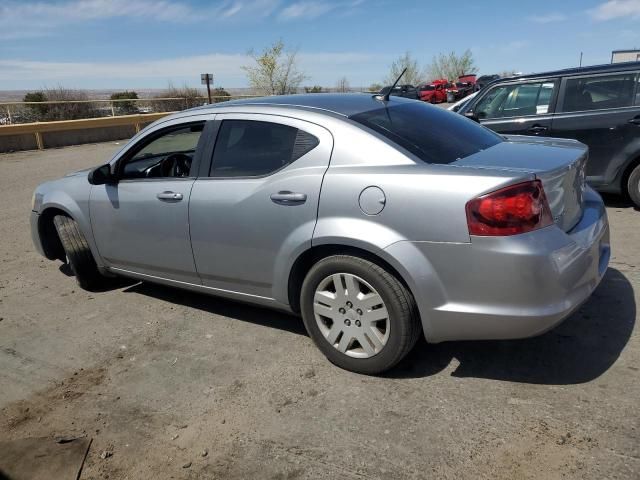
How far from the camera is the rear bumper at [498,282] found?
101 inches

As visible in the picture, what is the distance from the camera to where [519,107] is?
6.92m

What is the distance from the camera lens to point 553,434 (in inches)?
98.8

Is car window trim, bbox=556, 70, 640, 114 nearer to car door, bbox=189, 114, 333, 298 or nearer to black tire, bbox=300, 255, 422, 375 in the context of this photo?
car door, bbox=189, 114, 333, 298

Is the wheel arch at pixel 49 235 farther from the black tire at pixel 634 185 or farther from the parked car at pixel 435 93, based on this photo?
the parked car at pixel 435 93

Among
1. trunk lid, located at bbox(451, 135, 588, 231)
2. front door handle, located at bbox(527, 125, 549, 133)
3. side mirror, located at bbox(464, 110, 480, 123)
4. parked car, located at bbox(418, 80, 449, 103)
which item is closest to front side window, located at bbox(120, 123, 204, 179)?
trunk lid, located at bbox(451, 135, 588, 231)

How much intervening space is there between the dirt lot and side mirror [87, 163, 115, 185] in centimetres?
106

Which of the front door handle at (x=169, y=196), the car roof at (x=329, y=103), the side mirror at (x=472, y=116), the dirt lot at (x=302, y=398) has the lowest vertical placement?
the dirt lot at (x=302, y=398)

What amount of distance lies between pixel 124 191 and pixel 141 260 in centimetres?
55

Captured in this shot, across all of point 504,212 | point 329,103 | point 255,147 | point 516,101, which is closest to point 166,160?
point 255,147

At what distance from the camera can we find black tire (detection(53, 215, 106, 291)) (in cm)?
459

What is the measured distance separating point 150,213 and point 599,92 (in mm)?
5390

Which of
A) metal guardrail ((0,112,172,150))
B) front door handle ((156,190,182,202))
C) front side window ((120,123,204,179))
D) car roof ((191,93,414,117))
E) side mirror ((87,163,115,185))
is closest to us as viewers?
car roof ((191,93,414,117))

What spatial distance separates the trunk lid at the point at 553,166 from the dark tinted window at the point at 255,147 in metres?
0.97

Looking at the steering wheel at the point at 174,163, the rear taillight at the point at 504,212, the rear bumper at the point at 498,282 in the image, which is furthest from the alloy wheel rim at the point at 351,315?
the steering wheel at the point at 174,163
